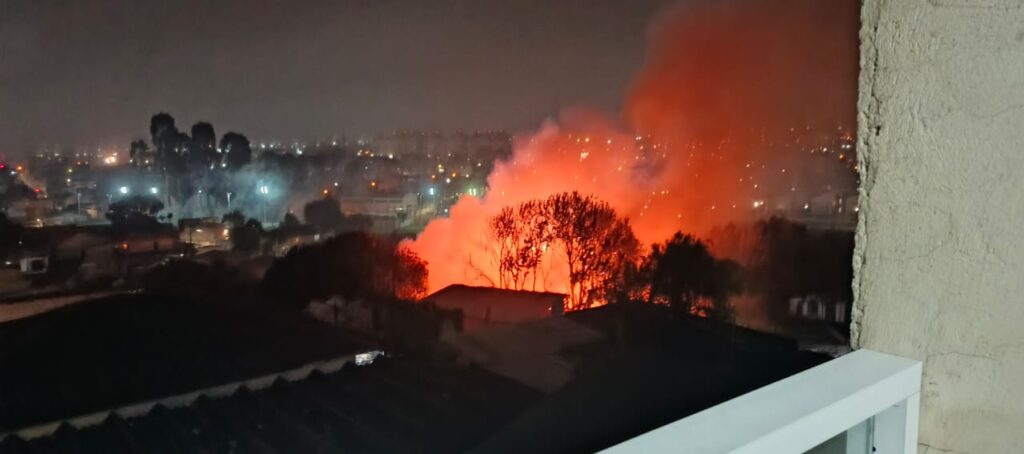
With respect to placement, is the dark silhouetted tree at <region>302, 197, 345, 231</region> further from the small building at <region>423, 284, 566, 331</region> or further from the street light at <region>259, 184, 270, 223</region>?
the small building at <region>423, 284, 566, 331</region>

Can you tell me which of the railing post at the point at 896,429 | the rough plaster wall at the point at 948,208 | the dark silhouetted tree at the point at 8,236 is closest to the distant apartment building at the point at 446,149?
the dark silhouetted tree at the point at 8,236

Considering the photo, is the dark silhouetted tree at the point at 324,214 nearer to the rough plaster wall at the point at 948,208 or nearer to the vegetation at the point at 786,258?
the vegetation at the point at 786,258

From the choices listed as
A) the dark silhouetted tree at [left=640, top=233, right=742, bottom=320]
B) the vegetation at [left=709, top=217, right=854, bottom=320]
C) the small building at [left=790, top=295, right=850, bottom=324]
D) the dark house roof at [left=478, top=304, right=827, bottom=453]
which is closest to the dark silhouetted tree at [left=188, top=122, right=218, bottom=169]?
the dark house roof at [left=478, top=304, right=827, bottom=453]

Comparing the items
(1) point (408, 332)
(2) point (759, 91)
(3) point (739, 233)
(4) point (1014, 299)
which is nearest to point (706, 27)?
(2) point (759, 91)

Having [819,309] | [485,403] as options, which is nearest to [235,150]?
[485,403]

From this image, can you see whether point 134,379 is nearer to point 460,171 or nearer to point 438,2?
point 460,171

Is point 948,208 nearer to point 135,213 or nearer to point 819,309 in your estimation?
point 819,309
